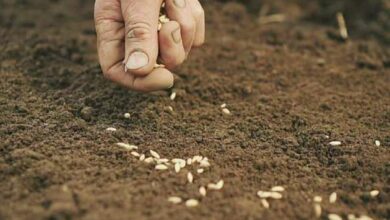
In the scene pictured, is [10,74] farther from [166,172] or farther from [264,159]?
[264,159]

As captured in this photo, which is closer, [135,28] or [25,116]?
[135,28]

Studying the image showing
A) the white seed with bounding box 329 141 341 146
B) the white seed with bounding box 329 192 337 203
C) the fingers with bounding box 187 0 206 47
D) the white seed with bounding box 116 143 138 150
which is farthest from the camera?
the fingers with bounding box 187 0 206 47

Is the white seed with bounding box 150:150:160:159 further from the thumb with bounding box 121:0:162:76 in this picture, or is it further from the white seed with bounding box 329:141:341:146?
the white seed with bounding box 329:141:341:146

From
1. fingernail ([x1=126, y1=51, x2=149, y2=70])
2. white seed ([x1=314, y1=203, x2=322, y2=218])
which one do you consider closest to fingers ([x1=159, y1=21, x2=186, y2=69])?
fingernail ([x1=126, y1=51, x2=149, y2=70])

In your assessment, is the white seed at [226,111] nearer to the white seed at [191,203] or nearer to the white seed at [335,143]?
the white seed at [335,143]

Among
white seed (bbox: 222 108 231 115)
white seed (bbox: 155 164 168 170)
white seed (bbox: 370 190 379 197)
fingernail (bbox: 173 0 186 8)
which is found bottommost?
white seed (bbox: 370 190 379 197)

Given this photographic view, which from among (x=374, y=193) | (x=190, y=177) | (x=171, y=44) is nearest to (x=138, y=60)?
(x=171, y=44)

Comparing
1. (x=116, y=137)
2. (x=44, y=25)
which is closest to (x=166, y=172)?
(x=116, y=137)

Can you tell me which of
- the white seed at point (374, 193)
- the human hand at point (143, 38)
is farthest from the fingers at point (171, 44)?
the white seed at point (374, 193)
